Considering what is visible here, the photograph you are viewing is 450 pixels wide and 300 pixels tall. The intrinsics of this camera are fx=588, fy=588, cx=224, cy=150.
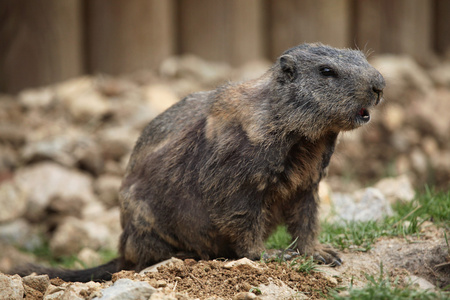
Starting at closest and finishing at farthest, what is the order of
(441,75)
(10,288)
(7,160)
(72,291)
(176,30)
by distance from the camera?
(72,291), (10,288), (7,160), (176,30), (441,75)

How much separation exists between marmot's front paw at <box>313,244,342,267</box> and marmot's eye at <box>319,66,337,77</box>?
58.4 inches

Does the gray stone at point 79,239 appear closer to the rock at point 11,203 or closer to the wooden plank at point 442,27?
the rock at point 11,203

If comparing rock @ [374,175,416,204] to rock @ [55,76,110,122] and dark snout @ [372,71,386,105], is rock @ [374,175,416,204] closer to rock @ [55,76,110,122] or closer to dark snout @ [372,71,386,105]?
dark snout @ [372,71,386,105]

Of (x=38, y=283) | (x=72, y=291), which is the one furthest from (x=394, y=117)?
(x=72, y=291)

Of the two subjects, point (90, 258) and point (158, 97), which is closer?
point (90, 258)

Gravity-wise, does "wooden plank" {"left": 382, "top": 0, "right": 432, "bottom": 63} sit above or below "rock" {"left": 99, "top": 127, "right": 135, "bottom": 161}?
above

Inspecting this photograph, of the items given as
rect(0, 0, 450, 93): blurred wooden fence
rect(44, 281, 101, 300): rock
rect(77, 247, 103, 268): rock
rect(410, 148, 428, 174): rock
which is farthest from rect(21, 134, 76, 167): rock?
rect(410, 148, 428, 174): rock

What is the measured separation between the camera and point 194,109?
5.41 m

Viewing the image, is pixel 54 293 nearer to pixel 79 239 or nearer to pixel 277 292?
pixel 277 292

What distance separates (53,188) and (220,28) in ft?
13.2

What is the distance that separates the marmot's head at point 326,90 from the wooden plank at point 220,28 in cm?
589

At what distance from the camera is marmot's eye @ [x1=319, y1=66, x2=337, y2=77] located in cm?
459

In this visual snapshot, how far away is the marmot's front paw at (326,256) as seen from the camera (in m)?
4.86

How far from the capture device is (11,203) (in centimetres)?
881
